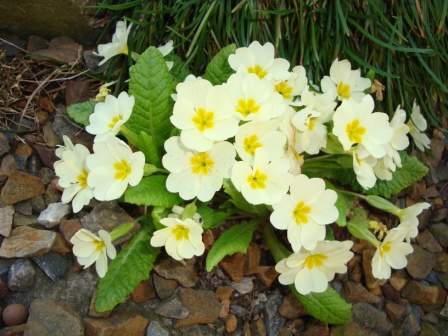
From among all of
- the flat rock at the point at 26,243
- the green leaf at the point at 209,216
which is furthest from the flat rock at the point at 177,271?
the flat rock at the point at 26,243

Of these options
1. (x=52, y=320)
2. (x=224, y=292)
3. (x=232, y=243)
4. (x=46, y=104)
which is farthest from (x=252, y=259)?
(x=46, y=104)

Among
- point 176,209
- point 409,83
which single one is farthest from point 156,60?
point 409,83

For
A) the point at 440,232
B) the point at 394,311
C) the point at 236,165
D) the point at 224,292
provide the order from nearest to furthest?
the point at 236,165 < the point at 224,292 < the point at 394,311 < the point at 440,232

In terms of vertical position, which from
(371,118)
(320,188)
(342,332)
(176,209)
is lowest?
(342,332)

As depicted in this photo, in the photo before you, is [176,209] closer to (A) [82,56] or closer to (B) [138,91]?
(B) [138,91]

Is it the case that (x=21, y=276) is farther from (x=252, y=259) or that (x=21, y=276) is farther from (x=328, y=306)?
(x=328, y=306)

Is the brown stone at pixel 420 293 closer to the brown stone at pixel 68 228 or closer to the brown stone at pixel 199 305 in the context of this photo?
the brown stone at pixel 199 305
